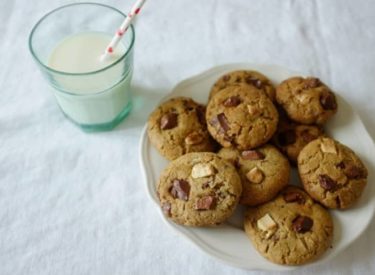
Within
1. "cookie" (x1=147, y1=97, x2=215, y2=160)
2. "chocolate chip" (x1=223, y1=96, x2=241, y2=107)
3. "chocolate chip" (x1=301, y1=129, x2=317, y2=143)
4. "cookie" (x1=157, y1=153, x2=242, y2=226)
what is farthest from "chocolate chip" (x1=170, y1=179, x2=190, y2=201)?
"chocolate chip" (x1=301, y1=129, x2=317, y2=143)

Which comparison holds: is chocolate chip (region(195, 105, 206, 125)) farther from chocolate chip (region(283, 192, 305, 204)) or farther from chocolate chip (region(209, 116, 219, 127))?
chocolate chip (region(283, 192, 305, 204))

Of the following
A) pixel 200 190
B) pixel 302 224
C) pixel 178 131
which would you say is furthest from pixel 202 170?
pixel 302 224

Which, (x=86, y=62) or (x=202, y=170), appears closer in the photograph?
(x=202, y=170)

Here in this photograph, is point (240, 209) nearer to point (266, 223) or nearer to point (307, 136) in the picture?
point (266, 223)

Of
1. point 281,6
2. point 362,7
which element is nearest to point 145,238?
point 281,6

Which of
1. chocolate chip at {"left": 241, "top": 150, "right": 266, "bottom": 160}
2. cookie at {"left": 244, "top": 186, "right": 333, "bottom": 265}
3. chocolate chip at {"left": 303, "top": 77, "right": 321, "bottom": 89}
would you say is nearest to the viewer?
cookie at {"left": 244, "top": 186, "right": 333, "bottom": 265}
